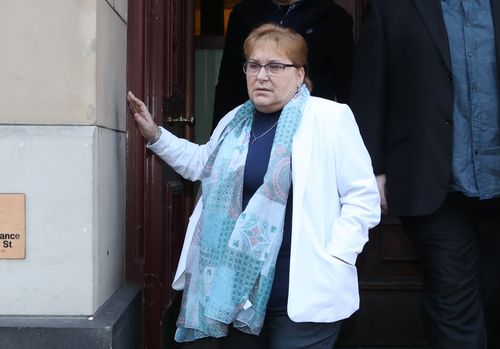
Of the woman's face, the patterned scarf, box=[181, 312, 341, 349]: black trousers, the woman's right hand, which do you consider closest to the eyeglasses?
the woman's face

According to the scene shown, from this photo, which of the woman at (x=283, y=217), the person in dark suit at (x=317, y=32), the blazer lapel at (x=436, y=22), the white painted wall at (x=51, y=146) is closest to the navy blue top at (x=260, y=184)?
the woman at (x=283, y=217)

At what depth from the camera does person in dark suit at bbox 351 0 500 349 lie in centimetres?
301

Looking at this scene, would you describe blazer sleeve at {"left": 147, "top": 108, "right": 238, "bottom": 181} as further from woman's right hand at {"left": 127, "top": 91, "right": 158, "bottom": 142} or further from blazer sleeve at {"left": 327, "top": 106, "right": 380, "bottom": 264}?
blazer sleeve at {"left": 327, "top": 106, "right": 380, "bottom": 264}

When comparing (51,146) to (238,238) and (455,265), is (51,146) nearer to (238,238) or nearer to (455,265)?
(238,238)

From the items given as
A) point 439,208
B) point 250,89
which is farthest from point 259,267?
point 439,208

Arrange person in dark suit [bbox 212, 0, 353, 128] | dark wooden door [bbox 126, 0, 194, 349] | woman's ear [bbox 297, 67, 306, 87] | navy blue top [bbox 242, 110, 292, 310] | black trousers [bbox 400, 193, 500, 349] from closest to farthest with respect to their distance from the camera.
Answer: navy blue top [bbox 242, 110, 292, 310], woman's ear [bbox 297, 67, 306, 87], black trousers [bbox 400, 193, 500, 349], dark wooden door [bbox 126, 0, 194, 349], person in dark suit [bbox 212, 0, 353, 128]

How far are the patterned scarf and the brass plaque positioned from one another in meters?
0.71

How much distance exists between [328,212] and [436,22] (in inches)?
38.8

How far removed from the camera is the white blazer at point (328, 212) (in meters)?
2.56

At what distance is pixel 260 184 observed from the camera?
106 inches

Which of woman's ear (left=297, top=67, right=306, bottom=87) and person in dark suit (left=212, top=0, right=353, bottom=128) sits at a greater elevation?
person in dark suit (left=212, top=0, right=353, bottom=128)

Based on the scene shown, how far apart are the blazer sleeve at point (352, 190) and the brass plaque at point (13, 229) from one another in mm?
1224

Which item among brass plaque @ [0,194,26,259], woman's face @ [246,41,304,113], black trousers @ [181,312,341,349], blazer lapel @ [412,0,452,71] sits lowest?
black trousers @ [181,312,341,349]

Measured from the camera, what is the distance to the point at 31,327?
9.42 ft
